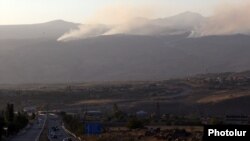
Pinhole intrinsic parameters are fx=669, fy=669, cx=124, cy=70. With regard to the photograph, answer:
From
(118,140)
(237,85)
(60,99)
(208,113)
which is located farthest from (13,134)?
(237,85)

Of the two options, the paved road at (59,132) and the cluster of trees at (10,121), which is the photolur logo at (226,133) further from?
the cluster of trees at (10,121)

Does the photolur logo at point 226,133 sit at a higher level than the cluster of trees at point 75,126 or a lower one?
higher

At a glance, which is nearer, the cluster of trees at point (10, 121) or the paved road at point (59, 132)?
the paved road at point (59, 132)

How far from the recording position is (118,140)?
48656mm

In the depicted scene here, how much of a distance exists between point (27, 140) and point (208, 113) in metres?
58.7

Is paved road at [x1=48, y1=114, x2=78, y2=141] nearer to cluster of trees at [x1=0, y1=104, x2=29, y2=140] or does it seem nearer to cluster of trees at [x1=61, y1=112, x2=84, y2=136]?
cluster of trees at [x1=61, y1=112, x2=84, y2=136]

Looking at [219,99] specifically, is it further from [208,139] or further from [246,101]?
[208,139]

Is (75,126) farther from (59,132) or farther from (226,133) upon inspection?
(226,133)

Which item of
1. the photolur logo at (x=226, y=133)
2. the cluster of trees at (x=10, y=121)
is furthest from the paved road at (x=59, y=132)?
the photolur logo at (x=226, y=133)

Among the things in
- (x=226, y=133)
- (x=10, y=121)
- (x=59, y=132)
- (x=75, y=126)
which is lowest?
(x=59, y=132)

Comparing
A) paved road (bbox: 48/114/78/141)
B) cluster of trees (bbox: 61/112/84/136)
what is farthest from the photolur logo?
cluster of trees (bbox: 61/112/84/136)

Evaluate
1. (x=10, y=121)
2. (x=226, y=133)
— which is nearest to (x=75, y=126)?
(x=10, y=121)

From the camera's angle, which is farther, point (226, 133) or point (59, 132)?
point (59, 132)

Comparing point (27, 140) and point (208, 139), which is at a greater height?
point (208, 139)
